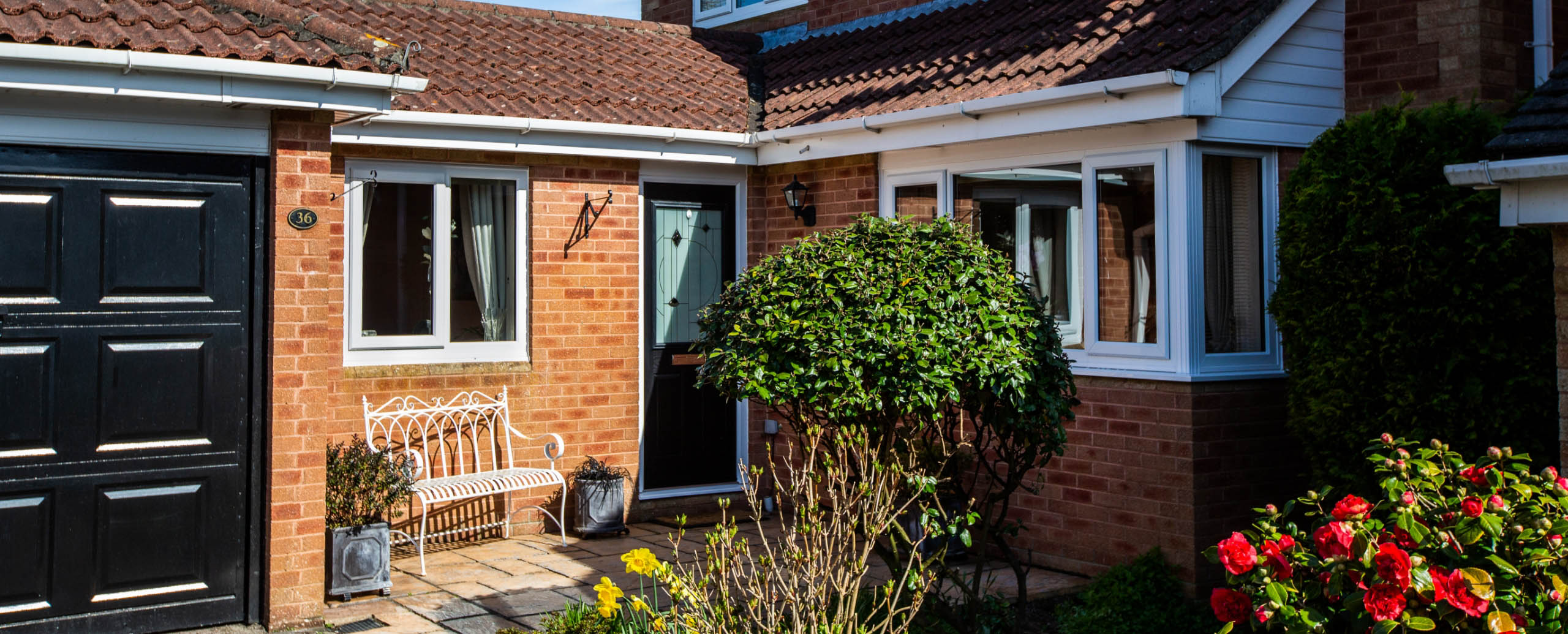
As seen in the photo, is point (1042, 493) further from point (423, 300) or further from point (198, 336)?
point (198, 336)

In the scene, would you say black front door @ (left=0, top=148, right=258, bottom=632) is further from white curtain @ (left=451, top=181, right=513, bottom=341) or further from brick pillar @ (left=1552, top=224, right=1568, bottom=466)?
brick pillar @ (left=1552, top=224, right=1568, bottom=466)

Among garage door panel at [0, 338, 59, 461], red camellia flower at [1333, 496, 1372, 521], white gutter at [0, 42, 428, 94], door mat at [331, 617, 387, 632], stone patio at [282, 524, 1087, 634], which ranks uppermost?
white gutter at [0, 42, 428, 94]

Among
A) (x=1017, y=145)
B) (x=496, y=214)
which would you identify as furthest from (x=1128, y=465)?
(x=496, y=214)

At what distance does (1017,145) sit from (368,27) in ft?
15.1

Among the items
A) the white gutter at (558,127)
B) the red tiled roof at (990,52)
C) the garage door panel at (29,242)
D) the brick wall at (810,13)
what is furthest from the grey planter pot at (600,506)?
the brick wall at (810,13)

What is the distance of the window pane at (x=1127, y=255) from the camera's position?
24.5ft

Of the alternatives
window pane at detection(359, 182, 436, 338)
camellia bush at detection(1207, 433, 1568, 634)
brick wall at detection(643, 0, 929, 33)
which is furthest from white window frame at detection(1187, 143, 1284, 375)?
window pane at detection(359, 182, 436, 338)

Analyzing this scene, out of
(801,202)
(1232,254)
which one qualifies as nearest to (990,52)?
(801,202)

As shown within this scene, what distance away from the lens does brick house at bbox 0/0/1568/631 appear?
5.88 meters

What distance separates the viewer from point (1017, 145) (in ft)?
26.5

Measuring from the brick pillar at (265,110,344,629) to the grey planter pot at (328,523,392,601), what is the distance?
44 centimetres

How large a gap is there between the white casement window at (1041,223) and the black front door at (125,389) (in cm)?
425

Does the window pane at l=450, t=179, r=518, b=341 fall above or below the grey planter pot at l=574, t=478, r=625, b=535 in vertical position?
above

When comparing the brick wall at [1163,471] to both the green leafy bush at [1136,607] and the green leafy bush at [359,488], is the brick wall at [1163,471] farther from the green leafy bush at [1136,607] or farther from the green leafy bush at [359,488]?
the green leafy bush at [359,488]
